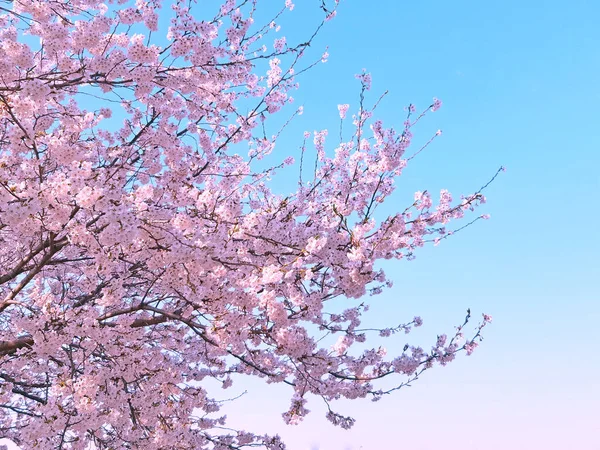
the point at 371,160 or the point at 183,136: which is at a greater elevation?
the point at 371,160

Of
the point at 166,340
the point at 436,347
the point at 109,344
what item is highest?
the point at 166,340

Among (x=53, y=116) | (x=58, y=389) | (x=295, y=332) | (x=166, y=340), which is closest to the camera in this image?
(x=58, y=389)

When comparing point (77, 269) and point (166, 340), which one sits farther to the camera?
point (77, 269)

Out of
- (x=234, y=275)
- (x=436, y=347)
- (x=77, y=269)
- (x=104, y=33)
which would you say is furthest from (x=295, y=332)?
(x=77, y=269)

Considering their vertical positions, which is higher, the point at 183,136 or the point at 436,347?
the point at 183,136

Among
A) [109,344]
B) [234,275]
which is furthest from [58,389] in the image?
[234,275]

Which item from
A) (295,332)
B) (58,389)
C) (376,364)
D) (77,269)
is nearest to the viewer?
(58,389)

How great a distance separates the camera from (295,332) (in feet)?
20.6

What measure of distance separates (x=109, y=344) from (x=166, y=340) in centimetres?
214

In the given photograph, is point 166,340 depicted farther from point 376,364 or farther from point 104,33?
point 104,33

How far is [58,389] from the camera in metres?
5.68

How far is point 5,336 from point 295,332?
4372 mm

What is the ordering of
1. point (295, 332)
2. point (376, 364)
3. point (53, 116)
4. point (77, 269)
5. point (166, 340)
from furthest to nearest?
point (77, 269), point (166, 340), point (53, 116), point (376, 364), point (295, 332)

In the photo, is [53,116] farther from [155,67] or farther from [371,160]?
[371,160]
